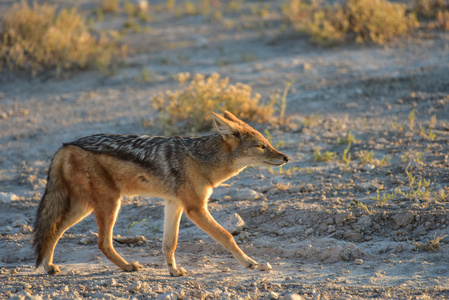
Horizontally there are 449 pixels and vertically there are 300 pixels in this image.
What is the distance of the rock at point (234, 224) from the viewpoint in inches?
239

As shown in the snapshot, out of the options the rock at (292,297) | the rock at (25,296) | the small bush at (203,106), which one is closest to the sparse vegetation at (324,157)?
the small bush at (203,106)

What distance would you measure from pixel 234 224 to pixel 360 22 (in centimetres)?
752

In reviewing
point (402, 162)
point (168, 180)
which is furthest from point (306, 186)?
point (168, 180)

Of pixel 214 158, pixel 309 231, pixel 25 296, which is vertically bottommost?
pixel 309 231

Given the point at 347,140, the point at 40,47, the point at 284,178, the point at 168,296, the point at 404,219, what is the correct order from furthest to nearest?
the point at 40,47 < the point at 347,140 < the point at 284,178 < the point at 404,219 < the point at 168,296

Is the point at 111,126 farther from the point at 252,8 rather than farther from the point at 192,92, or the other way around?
the point at 252,8

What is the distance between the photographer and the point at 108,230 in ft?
17.1

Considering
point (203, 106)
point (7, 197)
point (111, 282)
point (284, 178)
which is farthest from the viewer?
point (203, 106)

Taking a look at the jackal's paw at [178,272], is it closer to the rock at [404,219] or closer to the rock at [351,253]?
the rock at [351,253]

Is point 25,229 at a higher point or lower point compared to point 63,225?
lower

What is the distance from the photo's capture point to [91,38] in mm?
12727

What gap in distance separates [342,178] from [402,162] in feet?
3.08

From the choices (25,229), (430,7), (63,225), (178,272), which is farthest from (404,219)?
(430,7)

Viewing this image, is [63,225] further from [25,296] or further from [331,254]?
[331,254]
